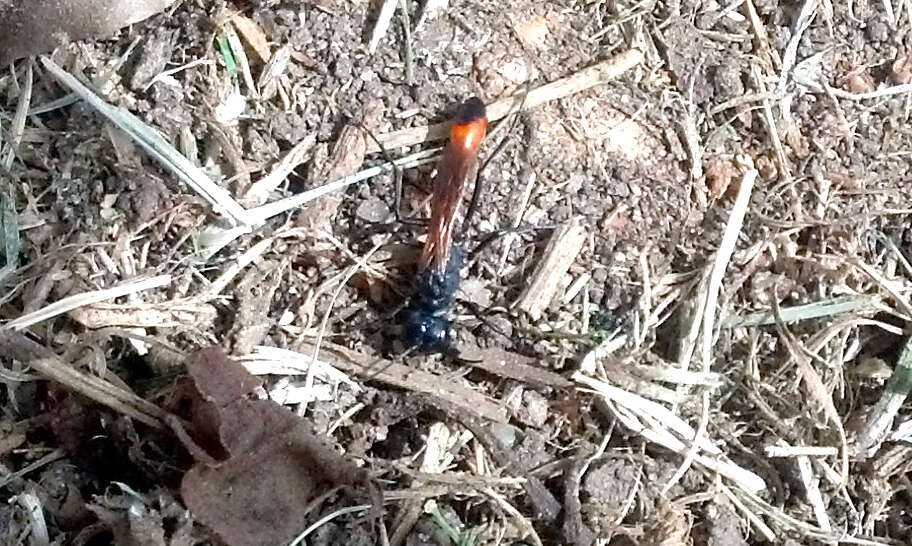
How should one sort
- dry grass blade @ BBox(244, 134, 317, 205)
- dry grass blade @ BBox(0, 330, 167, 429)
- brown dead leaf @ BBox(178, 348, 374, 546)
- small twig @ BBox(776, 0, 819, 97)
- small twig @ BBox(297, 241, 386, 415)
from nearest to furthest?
1. brown dead leaf @ BBox(178, 348, 374, 546)
2. dry grass blade @ BBox(0, 330, 167, 429)
3. small twig @ BBox(297, 241, 386, 415)
4. dry grass blade @ BBox(244, 134, 317, 205)
5. small twig @ BBox(776, 0, 819, 97)

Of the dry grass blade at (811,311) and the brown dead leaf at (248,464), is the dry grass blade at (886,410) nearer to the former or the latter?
the dry grass blade at (811,311)

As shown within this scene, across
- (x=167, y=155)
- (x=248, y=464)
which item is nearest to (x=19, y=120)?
(x=167, y=155)

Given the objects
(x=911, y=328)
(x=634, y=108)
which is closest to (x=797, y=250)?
(x=911, y=328)

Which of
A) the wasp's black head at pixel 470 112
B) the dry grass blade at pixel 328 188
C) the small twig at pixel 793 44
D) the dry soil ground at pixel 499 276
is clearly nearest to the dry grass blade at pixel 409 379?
the dry soil ground at pixel 499 276

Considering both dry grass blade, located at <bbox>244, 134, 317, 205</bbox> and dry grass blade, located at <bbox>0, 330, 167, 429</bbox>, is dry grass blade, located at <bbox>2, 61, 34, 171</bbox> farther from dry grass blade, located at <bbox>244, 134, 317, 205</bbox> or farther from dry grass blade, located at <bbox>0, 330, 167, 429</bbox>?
dry grass blade, located at <bbox>244, 134, 317, 205</bbox>

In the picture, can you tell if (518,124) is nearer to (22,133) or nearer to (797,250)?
(797,250)

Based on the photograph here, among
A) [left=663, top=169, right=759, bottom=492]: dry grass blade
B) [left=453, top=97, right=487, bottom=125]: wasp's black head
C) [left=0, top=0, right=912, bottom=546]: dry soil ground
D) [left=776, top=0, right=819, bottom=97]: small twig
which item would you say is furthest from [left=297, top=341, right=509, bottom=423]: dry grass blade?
[left=776, top=0, right=819, bottom=97]: small twig
